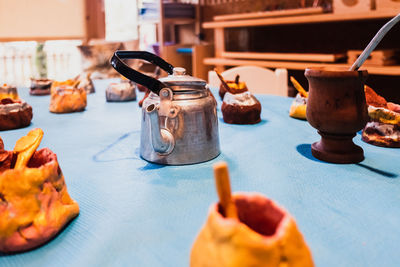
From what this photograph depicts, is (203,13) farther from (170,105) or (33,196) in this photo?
(33,196)

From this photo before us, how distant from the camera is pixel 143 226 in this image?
487 mm

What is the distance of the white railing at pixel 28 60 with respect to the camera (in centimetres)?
362

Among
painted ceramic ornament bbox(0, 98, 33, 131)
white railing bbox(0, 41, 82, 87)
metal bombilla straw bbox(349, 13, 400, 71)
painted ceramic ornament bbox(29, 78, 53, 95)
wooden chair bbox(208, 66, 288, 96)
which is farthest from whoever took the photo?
white railing bbox(0, 41, 82, 87)

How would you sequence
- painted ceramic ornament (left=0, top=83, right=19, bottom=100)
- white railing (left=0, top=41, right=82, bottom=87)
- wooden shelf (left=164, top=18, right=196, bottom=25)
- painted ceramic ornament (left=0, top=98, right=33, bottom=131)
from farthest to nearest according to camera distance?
white railing (left=0, top=41, right=82, bottom=87) → wooden shelf (left=164, top=18, right=196, bottom=25) → painted ceramic ornament (left=0, top=83, right=19, bottom=100) → painted ceramic ornament (left=0, top=98, right=33, bottom=131)

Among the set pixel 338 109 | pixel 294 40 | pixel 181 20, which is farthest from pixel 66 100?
pixel 181 20

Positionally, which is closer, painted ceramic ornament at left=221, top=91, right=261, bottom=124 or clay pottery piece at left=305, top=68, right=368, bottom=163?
clay pottery piece at left=305, top=68, right=368, bottom=163

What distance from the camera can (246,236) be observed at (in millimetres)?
272

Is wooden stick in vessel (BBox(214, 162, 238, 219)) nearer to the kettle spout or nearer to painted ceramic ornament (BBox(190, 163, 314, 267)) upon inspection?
painted ceramic ornament (BBox(190, 163, 314, 267))

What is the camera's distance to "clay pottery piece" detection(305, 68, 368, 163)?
0.68 m

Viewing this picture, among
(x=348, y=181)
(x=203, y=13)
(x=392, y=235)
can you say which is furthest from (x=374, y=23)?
(x=392, y=235)

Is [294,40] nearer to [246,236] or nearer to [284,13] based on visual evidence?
[284,13]

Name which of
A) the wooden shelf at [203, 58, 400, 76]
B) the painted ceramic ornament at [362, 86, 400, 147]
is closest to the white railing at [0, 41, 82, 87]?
the wooden shelf at [203, 58, 400, 76]

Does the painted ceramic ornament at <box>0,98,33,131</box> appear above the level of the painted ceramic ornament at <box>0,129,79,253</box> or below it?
above

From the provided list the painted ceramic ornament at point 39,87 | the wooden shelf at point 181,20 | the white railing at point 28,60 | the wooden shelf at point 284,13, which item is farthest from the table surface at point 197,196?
the white railing at point 28,60
